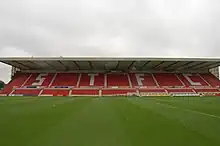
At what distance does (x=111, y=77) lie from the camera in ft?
151

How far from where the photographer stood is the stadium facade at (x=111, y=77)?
127 feet

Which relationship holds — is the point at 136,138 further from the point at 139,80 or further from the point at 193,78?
the point at 193,78

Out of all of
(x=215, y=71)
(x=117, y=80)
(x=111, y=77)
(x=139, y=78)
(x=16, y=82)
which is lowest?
(x=16, y=82)

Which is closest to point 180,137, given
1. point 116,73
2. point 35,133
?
point 35,133

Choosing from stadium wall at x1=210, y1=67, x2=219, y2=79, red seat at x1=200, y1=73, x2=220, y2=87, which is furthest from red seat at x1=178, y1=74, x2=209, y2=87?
stadium wall at x1=210, y1=67, x2=219, y2=79

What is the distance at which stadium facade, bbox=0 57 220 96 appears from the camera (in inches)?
1529

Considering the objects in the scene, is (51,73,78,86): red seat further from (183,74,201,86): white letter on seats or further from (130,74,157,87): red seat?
(183,74,201,86): white letter on seats

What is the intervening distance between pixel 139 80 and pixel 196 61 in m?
11.9

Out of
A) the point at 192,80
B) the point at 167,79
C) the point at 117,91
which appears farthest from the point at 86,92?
the point at 192,80

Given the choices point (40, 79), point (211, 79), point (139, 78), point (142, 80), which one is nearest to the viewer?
point (40, 79)

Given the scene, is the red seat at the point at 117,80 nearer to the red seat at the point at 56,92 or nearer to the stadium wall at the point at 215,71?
the red seat at the point at 56,92

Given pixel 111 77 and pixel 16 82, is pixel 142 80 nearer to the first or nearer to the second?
pixel 111 77

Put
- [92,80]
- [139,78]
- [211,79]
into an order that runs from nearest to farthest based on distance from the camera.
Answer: [92,80] → [139,78] → [211,79]

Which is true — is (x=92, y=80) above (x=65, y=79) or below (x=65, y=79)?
below
